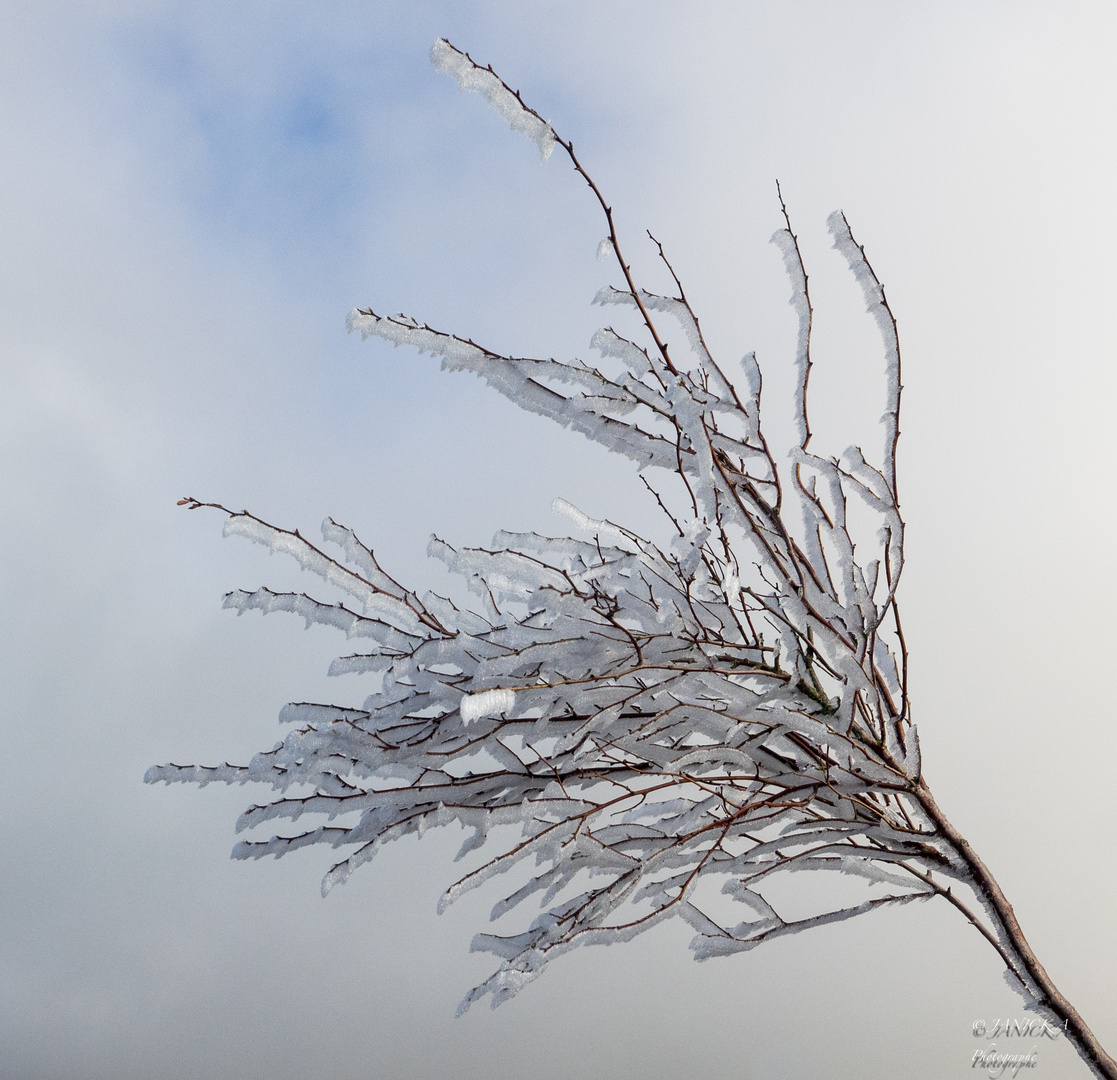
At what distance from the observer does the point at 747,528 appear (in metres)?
1.76

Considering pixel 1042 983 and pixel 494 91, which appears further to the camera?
pixel 1042 983

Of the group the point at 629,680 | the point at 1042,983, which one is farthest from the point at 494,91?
the point at 1042,983

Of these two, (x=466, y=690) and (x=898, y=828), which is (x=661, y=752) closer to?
(x=466, y=690)

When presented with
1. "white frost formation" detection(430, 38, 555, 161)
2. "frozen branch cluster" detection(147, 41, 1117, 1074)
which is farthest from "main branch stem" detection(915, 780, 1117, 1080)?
"white frost formation" detection(430, 38, 555, 161)

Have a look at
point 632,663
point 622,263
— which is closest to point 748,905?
point 632,663

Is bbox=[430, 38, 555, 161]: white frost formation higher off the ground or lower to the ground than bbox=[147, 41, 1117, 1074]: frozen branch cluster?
higher

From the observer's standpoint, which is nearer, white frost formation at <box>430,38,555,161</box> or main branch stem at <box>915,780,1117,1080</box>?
white frost formation at <box>430,38,555,161</box>

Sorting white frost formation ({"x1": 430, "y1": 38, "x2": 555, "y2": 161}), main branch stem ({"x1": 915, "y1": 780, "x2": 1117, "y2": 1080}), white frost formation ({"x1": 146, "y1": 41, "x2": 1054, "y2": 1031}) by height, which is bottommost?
main branch stem ({"x1": 915, "y1": 780, "x2": 1117, "y2": 1080})

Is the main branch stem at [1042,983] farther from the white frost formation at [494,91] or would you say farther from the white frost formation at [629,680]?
the white frost formation at [494,91]

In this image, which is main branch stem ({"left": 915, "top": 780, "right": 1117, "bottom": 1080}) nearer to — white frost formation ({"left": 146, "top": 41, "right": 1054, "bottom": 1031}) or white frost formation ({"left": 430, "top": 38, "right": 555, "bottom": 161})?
white frost formation ({"left": 146, "top": 41, "right": 1054, "bottom": 1031})

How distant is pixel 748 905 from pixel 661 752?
0.61 meters

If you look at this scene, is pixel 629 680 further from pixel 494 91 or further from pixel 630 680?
pixel 494 91

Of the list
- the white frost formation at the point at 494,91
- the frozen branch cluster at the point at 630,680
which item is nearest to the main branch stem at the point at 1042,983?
the frozen branch cluster at the point at 630,680

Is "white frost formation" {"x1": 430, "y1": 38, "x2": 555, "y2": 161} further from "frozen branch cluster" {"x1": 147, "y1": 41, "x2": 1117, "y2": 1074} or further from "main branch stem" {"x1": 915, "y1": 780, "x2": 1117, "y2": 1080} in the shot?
"main branch stem" {"x1": 915, "y1": 780, "x2": 1117, "y2": 1080}
